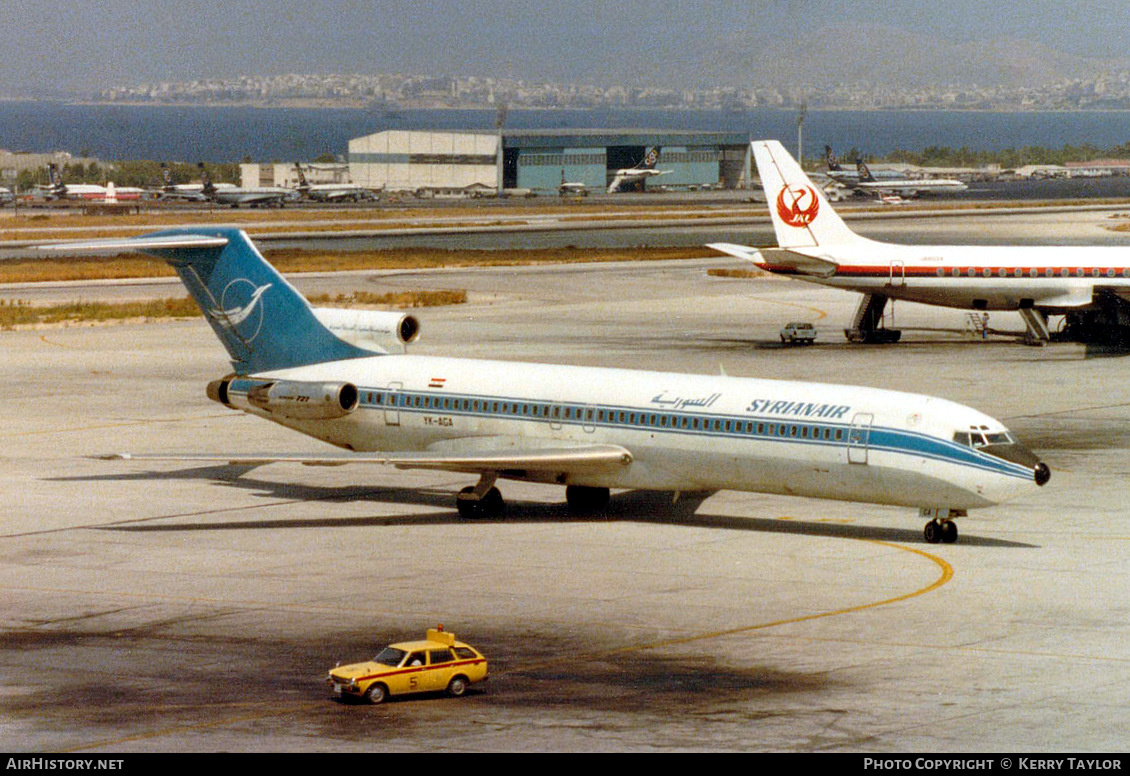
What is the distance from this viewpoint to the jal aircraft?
7375cm

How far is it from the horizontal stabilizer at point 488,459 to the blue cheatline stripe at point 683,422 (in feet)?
2.40

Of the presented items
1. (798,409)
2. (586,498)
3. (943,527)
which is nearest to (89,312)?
(586,498)

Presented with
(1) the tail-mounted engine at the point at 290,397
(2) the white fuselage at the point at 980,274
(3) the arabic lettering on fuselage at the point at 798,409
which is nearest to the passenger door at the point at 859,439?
(3) the arabic lettering on fuselage at the point at 798,409

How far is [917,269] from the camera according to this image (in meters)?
74.6

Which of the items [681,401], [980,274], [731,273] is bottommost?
[731,273]

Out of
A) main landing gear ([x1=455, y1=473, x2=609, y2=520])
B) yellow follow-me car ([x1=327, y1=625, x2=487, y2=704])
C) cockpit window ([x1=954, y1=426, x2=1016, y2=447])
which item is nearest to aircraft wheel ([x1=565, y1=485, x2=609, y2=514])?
main landing gear ([x1=455, y1=473, x2=609, y2=520])

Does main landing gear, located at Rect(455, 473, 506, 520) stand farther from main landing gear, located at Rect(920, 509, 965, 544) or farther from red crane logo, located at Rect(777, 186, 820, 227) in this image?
red crane logo, located at Rect(777, 186, 820, 227)

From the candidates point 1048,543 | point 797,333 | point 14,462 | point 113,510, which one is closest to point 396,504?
point 113,510

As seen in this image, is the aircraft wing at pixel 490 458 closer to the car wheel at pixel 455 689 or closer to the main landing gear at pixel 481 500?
the main landing gear at pixel 481 500

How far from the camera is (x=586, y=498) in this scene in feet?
134

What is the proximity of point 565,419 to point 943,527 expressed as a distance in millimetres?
8962

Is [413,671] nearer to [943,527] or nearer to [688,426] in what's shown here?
[688,426]

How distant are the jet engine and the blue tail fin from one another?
261 millimetres

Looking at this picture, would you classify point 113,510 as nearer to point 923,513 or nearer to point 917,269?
point 923,513
